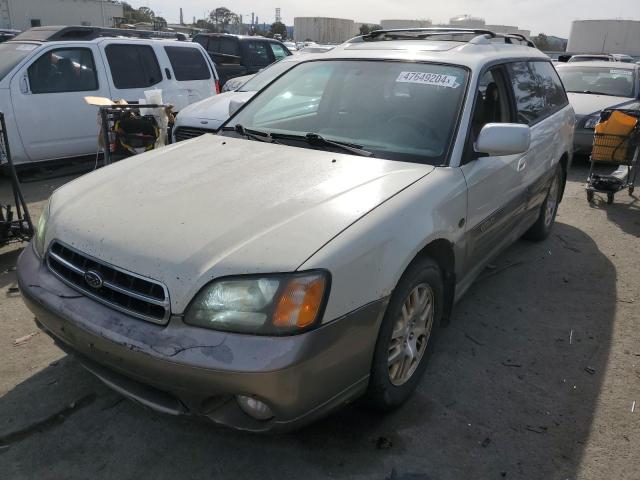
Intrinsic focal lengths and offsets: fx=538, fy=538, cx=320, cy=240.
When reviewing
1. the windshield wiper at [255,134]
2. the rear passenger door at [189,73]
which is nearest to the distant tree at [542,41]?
the rear passenger door at [189,73]

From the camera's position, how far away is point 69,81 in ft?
23.0

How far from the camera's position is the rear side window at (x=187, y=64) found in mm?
8320

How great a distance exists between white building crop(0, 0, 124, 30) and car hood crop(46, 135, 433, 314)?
46883 mm

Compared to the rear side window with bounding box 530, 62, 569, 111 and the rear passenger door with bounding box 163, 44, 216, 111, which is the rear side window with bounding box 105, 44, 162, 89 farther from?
the rear side window with bounding box 530, 62, 569, 111

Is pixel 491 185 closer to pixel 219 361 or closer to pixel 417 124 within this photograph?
pixel 417 124

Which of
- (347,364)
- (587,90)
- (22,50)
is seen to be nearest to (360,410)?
(347,364)

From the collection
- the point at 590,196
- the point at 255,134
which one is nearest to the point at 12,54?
the point at 255,134

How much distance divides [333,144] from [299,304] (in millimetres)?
1339

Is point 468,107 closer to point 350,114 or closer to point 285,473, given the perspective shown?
point 350,114

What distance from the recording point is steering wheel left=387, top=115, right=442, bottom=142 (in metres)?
3.00

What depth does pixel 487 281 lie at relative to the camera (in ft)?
14.3

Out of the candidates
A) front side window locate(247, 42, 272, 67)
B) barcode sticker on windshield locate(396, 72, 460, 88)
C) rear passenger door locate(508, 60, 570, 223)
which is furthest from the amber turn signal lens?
front side window locate(247, 42, 272, 67)

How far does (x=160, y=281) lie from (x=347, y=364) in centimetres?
80

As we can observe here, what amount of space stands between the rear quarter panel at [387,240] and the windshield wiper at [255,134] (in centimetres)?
109
